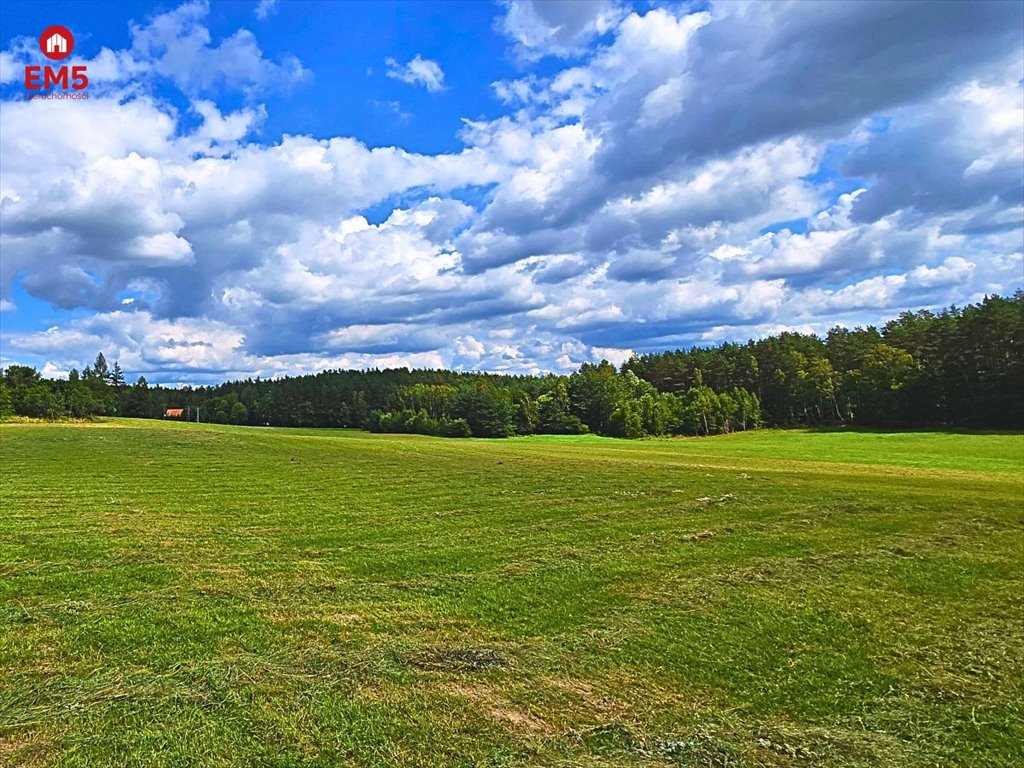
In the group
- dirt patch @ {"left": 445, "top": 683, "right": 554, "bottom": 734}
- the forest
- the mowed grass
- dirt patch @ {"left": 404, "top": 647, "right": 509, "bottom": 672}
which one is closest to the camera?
the mowed grass

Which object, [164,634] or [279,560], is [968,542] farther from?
[164,634]

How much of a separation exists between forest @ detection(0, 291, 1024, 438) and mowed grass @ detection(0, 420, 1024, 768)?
215 feet

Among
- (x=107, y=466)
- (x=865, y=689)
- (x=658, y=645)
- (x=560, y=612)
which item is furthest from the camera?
(x=107, y=466)

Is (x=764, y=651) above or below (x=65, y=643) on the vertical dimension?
below

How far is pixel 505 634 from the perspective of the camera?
8.71 m

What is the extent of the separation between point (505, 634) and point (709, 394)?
89.3 meters

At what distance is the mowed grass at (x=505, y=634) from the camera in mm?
5926

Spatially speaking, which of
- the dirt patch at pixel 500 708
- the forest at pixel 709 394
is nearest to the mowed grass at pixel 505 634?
the dirt patch at pixel 500 708

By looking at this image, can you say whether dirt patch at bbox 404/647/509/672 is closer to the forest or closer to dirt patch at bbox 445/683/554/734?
dirt patch at bbox 445/683/554/734

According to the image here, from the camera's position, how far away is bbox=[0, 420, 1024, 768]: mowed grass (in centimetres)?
593

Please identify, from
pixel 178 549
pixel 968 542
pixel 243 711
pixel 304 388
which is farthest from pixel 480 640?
pixel 304 388

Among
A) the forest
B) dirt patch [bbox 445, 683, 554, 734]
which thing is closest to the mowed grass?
dirt patch [bbox 445, 683, 554, 734]

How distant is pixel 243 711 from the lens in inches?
245

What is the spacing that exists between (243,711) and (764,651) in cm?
623
